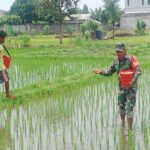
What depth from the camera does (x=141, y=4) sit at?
43000mm

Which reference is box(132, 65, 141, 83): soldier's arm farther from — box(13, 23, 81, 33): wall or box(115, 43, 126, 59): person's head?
box(13, 23, 81, 33): wall

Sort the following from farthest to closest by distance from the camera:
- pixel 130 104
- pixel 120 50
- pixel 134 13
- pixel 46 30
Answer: pixel 134 13, pixel 46 30, pixel 130 104, pixel 120 50

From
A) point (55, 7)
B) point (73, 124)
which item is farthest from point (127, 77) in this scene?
point (55, 7)

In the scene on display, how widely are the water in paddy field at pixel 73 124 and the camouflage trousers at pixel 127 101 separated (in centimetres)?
23

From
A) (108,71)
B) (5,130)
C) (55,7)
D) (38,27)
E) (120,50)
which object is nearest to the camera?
(120,50)

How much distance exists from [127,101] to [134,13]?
3512 centimetres

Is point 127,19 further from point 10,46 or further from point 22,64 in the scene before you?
point 22,64

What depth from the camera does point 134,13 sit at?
4038 centimetres

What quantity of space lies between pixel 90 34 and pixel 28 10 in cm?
1665

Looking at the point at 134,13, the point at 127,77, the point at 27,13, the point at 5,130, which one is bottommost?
the point at 5,130

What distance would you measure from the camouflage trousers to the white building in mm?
33012

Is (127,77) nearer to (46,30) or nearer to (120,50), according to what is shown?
(120,50)

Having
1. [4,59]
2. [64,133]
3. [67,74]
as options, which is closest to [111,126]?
[64,133]

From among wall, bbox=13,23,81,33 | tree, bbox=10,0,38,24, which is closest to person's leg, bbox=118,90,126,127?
wall, bbox=13,23,81,33
